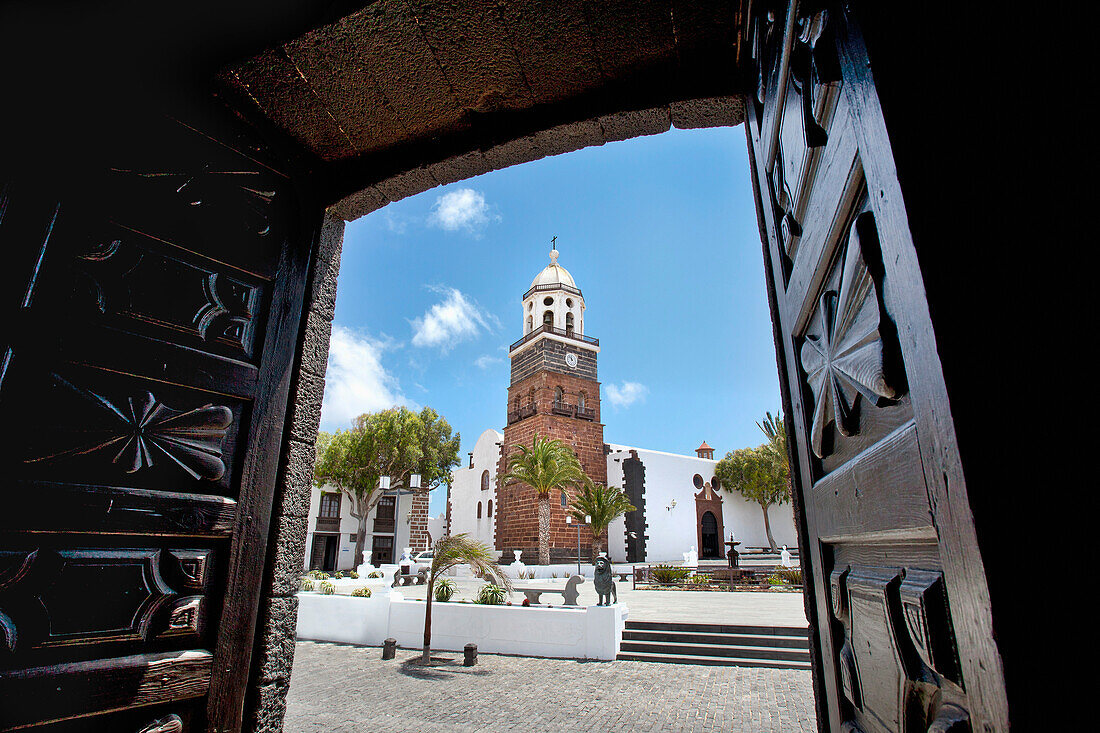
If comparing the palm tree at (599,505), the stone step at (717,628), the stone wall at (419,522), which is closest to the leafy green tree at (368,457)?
the stone wall at (419,522)

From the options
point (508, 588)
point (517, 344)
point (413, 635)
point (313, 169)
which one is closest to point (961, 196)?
Result: point (313, 169)

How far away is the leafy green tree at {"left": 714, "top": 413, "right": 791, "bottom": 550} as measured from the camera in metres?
30.1

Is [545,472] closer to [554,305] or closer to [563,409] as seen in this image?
[563,409]

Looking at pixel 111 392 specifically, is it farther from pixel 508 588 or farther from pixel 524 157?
pixel 508 588

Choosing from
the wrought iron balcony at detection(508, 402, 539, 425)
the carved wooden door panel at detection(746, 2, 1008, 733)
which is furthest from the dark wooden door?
the carved wooden door panel at detection(746, 2, 1008, 733)

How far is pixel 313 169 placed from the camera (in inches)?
98.7

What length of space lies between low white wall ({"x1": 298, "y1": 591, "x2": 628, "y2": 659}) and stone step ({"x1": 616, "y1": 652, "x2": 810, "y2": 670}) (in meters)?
0.39

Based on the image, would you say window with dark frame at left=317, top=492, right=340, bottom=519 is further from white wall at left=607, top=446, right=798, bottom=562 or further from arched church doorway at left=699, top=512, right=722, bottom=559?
arched church doorway at left=699, top=512, right=722, bottom=559

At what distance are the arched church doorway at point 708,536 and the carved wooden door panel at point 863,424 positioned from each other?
3025 centimetres

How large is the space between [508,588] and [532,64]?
8.21 metres

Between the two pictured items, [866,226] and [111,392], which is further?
[111,392]

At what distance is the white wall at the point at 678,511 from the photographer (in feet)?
88.2

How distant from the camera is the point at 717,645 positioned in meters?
8.16

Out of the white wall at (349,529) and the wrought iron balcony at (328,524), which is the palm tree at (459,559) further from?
the wrought iron balcony at (328,524)
